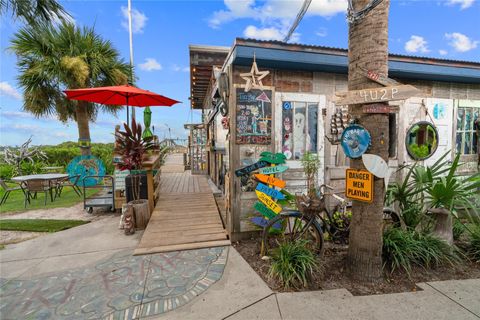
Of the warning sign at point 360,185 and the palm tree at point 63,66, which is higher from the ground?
the palm tree at point 63,66

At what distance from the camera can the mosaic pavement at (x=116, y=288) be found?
7.08 feet

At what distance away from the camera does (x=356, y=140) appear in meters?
2.36

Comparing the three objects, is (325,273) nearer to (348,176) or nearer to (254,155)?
(348,176)

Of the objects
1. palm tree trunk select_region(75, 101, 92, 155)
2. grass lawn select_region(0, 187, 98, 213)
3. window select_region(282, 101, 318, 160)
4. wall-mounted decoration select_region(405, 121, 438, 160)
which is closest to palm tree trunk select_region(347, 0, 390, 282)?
window select_region(282, 101, 318, 160)

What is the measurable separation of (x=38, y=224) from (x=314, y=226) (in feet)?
17.4

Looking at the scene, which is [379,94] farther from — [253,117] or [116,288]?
[116,288]

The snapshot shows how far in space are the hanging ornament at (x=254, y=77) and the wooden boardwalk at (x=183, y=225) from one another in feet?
8.06

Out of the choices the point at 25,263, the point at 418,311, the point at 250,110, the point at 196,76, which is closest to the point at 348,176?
the point at 418,311

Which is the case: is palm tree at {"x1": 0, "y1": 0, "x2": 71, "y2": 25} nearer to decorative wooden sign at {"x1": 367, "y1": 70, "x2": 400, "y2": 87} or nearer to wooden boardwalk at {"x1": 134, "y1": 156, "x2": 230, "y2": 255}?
wooden boardwalk at {"x1": 134, "y1": 156, "x2": 230, "y2": 255}

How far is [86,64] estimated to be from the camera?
721cm

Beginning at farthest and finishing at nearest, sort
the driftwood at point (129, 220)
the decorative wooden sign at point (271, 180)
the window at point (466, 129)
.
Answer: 1. the window at point (466, 129)
2. the driftwood at point (129, 220)
3. the decorative wooden sign at point (271, 180)

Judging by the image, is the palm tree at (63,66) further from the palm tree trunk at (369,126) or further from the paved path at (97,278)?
the palm tree trunk at (369,126)

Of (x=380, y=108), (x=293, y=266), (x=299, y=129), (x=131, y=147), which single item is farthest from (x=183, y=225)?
(x=380, y=108)

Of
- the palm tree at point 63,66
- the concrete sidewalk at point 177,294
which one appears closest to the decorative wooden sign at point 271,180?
the concrete sidewalk at point 177,294
